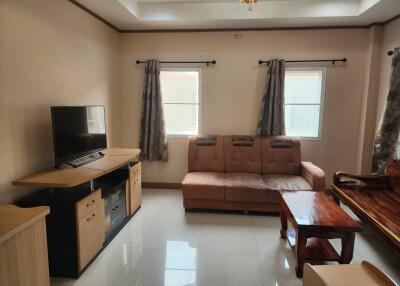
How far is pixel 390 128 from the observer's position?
3404 mm

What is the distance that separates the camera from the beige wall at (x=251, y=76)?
3.98 meters

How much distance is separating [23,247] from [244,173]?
2.91 m

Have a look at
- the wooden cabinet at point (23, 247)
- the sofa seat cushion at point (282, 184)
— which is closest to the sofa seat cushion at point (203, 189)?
the sofa seat cushion at point (282, 184)

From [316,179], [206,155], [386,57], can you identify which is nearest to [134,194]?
[206,155]

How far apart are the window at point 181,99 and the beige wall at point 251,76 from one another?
0.16 m

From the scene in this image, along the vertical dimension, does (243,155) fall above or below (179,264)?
above

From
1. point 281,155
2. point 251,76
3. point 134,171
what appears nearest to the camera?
point 134,171

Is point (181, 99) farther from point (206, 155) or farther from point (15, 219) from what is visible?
point (15, 219)

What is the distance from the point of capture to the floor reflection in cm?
223

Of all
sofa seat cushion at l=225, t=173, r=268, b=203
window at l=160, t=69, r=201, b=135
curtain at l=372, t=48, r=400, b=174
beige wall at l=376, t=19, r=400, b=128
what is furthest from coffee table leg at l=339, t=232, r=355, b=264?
window at l=160, t=69, r=201, b=135

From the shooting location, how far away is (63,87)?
287 cm

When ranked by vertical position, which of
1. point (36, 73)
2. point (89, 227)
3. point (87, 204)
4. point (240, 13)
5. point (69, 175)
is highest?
point (240, 13)

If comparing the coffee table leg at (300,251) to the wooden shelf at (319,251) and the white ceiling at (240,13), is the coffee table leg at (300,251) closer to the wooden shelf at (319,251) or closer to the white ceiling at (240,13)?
the wooden shelf at (319,251)

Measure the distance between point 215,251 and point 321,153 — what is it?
8.27 feet
